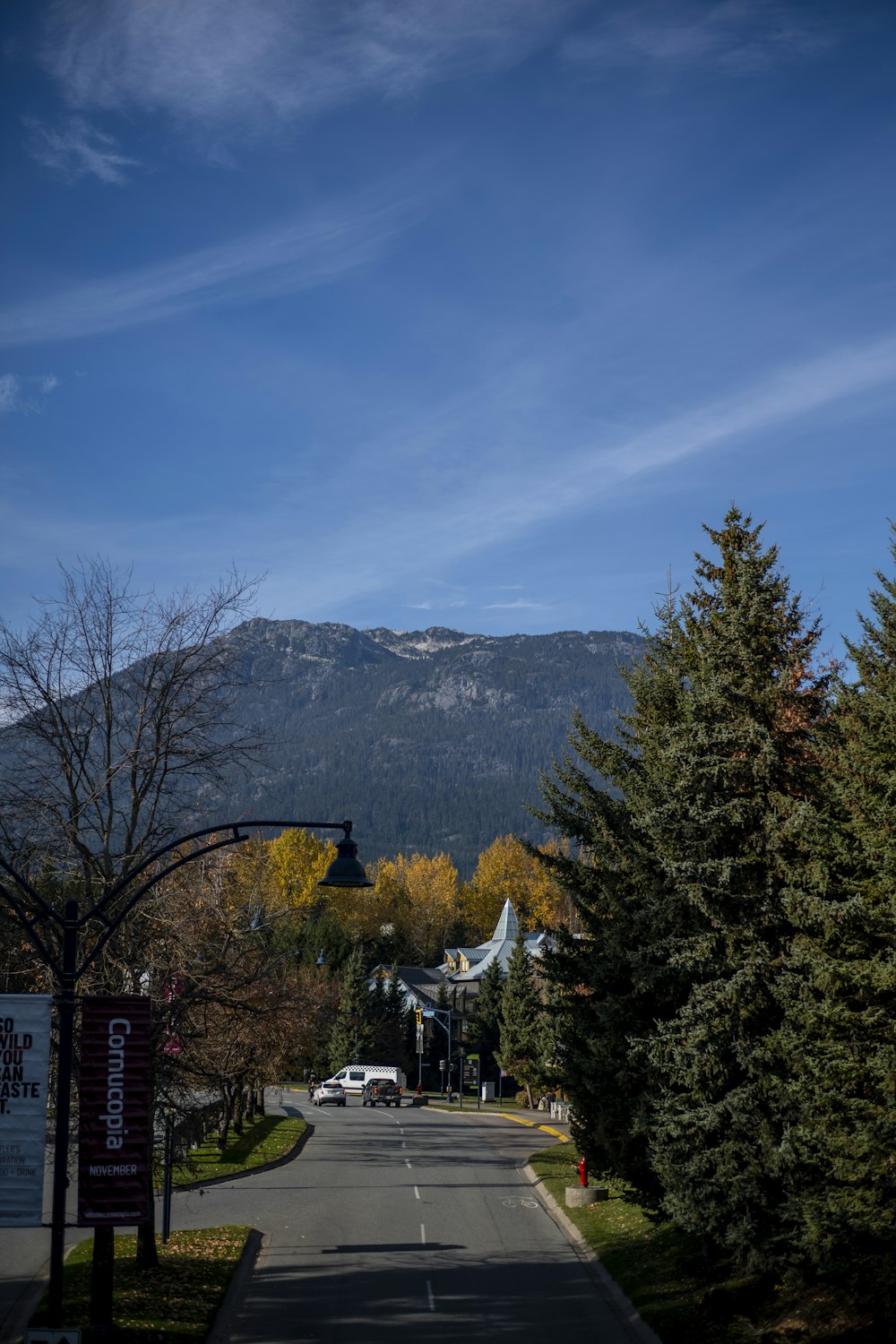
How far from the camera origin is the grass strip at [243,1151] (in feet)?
112

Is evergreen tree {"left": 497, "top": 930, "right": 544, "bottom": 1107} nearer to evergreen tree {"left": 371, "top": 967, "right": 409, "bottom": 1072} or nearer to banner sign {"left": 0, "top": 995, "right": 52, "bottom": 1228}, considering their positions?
evergreen tree {"left": 371, "top": 967, "right": 409, "bottom": 1072}

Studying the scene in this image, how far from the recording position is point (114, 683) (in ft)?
69.1

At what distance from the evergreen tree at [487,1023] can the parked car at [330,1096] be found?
55.5ft

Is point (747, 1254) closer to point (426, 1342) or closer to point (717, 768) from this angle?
point (426, 1342)

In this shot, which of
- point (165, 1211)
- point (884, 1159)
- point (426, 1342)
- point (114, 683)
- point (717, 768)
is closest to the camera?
point (884, 1159)

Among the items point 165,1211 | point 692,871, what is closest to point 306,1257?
point 165,1211

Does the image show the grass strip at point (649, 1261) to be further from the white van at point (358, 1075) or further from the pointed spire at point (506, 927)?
the pointed spire at point (506, 927)

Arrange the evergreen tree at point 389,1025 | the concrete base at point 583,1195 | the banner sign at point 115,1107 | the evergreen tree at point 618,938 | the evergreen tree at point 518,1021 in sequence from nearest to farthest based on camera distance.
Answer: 1. the banner sign at point 115,1107
2. the evergreen tree at point 618,938
3. the concrete base at point 583,1195
4. the evergreen tree at point 518,1021
5. the evergreen tree at point 389,1025

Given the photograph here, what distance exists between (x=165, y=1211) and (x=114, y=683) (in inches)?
411

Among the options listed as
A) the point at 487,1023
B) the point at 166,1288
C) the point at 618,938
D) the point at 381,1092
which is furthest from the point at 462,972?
the point at 166,1288

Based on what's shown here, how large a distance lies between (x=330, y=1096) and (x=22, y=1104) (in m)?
60.5

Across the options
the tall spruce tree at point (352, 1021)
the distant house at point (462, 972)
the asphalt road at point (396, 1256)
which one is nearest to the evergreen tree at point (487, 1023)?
the tall spruce tree at point (352, 1021)

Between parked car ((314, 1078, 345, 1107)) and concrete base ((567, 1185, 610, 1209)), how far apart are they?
42.0m

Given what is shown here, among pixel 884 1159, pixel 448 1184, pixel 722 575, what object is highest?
pixel 722 575
